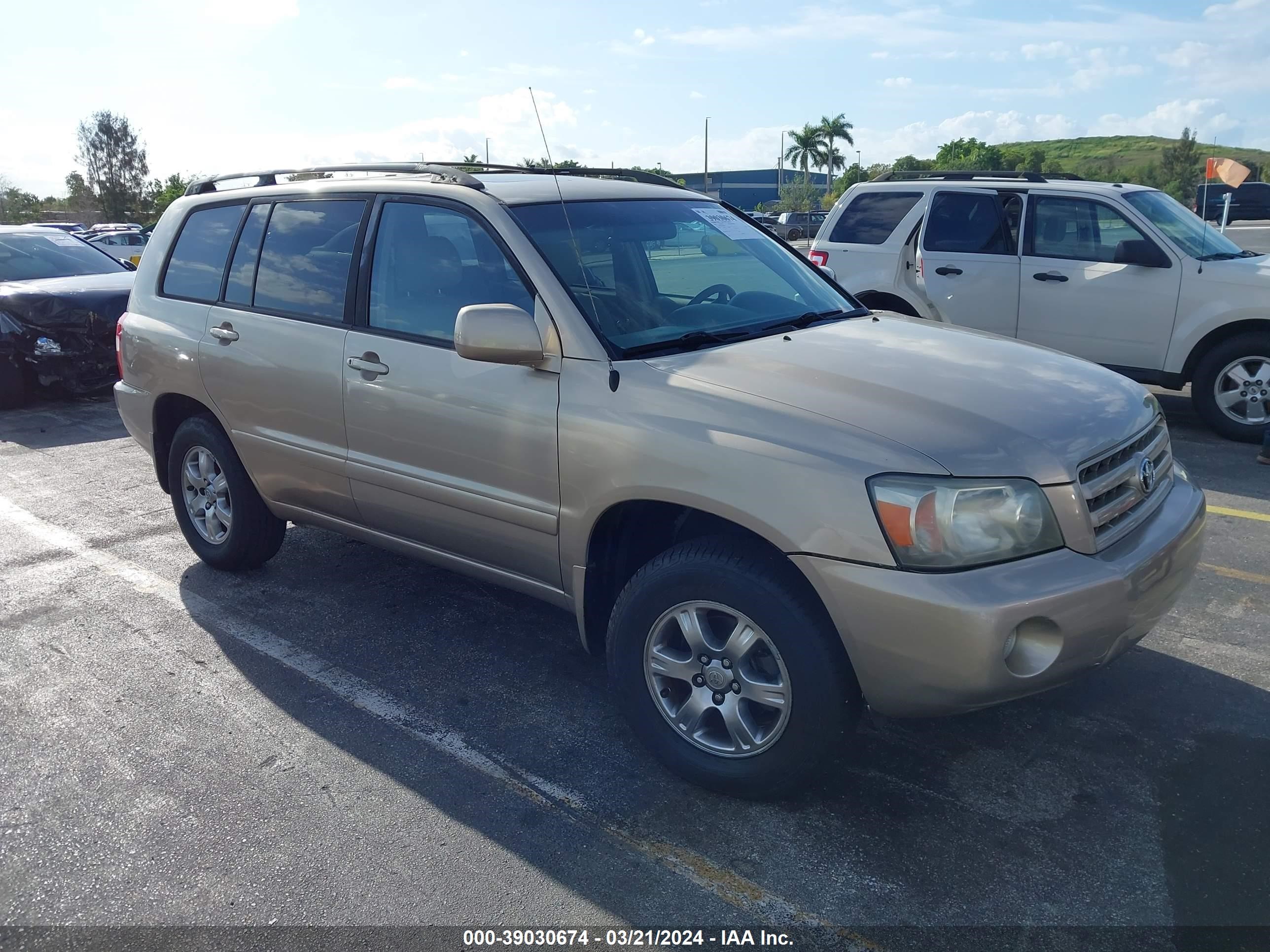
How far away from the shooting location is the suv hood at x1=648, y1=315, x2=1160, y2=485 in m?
2.81

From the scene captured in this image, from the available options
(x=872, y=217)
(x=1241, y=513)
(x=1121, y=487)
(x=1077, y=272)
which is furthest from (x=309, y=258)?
(x=1077, y=272)

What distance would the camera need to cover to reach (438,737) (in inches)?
139

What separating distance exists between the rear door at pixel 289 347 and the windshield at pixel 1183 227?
6180 mm

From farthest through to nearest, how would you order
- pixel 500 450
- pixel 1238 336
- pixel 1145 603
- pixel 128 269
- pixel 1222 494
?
pixel 128 269, pixel 1238 336, pixel 1222 494, pixel 500 450, pixel 1145 603

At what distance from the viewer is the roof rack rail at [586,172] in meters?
4.40

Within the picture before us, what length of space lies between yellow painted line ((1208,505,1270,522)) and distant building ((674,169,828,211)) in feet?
274

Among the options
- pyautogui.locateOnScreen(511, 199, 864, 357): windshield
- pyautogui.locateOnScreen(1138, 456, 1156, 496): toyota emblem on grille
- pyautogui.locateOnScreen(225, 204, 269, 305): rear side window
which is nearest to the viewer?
pyautogui.locateOnScreen(1138, 456, 1156, 496): toyota emblem on grille

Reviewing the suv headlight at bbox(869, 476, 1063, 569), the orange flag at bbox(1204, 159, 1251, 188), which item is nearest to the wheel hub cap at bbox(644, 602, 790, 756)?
the suv headlight at bbox(869, 476, 1063, 569)

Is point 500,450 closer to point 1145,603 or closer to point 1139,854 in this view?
point 1145,603

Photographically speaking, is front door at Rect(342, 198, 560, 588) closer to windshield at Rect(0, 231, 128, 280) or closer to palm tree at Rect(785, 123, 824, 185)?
windshield at Rect(0, 231, 128, 280)

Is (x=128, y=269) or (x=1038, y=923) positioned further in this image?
(x=128, y=269)

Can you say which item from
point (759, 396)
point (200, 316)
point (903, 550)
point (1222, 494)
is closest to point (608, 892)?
point (903, 550)

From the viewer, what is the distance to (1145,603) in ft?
9.58

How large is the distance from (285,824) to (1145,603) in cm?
260
